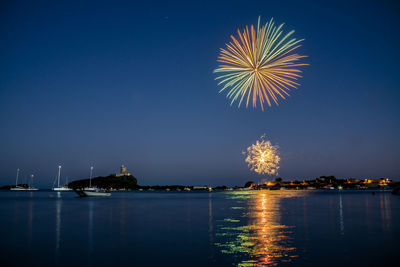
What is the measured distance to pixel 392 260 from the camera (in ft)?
51.8

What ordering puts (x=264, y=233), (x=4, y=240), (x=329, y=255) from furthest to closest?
(x=264, y=233) < (x=4, y=240) < (x=329, y=255)

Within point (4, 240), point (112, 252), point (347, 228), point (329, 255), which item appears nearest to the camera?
point (329, 255)

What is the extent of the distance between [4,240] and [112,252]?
935cm

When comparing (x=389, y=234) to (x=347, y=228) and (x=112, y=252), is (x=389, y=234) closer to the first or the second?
(x=347, y=228)

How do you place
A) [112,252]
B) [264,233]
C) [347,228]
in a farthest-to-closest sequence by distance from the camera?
[347,228]
[264,233]
[112,252]

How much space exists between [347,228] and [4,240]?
2723 cm

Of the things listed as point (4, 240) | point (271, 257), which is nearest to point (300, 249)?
point (271, 257)

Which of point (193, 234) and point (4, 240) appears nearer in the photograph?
point (4, 240)

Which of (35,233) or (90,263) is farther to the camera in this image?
(35,233)

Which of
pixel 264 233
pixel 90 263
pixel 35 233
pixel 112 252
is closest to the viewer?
pixel 90 263

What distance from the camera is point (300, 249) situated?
18.2 meters

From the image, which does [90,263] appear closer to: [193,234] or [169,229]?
[193,234]

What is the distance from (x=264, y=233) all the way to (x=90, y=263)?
13.0 meters

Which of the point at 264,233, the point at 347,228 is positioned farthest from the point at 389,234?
the point at 264,233
